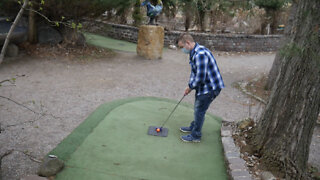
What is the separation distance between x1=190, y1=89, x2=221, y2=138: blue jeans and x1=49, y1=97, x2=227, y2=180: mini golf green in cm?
20

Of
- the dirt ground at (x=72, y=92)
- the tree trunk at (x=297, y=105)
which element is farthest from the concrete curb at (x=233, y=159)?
the dirt ground at (x=72, y=92)

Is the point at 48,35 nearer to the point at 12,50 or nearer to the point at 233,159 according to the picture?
the point at 12,50

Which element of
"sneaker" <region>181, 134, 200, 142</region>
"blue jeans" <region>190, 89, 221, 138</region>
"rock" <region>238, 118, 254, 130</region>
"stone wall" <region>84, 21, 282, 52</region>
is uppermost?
"stone wall" <region>84, 21, 282, 52</region>

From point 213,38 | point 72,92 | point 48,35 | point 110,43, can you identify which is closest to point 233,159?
point 72,92

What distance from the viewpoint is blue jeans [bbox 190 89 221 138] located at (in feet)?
13.4

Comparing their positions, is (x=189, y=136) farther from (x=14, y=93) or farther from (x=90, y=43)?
(x=90, y=43)

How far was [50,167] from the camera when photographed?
3.34 m

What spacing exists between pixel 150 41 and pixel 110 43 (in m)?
3.04

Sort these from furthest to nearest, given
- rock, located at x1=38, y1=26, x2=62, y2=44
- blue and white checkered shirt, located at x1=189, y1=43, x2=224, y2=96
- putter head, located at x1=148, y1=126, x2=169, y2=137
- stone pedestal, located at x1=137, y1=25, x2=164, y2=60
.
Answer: rock, located at x1=38, y1=26, x2=62, y2=44, stone pedestal, located at x1=137, y1=25, x2=164, y2=60, putter head, located at x1=148, y1=126, x2=169, y2=137, blue and white checkered shirt, located at x1=189, y1=43, x2=224, y2=96

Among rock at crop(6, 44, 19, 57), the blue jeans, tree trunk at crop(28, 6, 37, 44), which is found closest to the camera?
the blue jeans

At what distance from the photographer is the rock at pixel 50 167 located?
130 inches

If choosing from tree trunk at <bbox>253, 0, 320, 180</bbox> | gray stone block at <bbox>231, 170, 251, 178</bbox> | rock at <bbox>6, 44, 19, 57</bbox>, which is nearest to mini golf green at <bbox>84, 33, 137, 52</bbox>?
rock at <bbox>6, 44, 19, 57</bbox>

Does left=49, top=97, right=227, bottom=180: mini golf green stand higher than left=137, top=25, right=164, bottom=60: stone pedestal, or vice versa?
left=137, top=25, right=164, bottom=60: stone pedestal

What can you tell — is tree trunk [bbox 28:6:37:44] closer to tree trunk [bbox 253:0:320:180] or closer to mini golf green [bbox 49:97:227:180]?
mini golf green [bbox 49:97:227:180]
